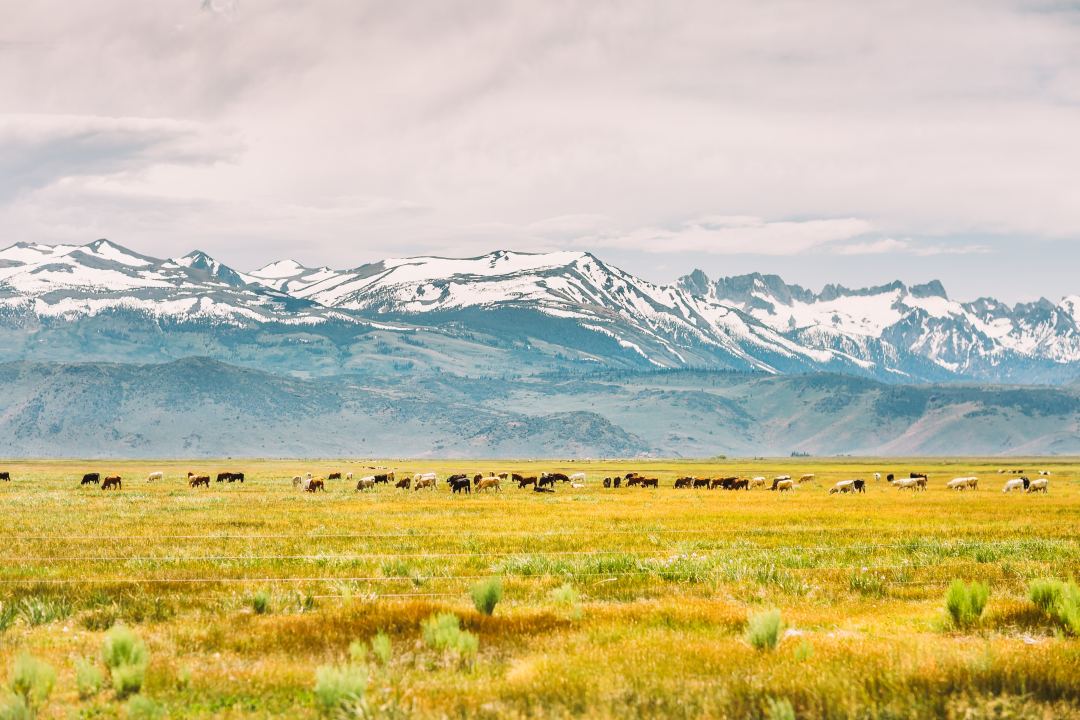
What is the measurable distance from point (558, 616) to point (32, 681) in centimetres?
926

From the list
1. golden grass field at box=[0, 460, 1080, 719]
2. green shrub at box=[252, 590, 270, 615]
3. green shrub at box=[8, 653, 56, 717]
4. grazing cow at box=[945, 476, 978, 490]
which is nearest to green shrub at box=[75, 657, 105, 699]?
golden grass field at box=[0, 460, 1080, 719]

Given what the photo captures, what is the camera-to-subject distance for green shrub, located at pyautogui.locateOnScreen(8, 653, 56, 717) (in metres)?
13.6

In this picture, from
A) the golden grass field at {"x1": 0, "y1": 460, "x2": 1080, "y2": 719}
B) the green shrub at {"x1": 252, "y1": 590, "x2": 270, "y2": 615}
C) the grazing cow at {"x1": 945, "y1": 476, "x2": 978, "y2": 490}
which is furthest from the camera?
the grazing cow at {"x1": 945, "y1": 476, "x2": 978, "y2": 490}

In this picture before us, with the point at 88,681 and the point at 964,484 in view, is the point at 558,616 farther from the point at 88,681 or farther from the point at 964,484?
the point at 964,484

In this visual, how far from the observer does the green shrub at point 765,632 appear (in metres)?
16.9

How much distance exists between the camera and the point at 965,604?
19.3 m

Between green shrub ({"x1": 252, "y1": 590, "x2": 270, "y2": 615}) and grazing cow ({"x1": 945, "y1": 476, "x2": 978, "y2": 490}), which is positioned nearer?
green shrub ({"x1": 252, "y1": 590, "x2": 270, "y2": 615})

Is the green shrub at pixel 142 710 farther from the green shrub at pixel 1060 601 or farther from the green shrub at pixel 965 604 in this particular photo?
the green shrub at pixel 1060 601

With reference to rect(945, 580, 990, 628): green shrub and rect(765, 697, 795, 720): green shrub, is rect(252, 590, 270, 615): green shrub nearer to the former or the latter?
rect(765, 697, 795, 720): green shrub

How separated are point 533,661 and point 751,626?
142 inches

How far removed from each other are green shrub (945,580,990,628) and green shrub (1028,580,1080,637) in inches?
49.8

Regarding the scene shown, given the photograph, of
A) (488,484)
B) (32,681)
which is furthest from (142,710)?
(488,484)

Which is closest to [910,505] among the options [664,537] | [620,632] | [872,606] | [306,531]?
[664,537]

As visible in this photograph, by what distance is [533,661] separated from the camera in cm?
1631
